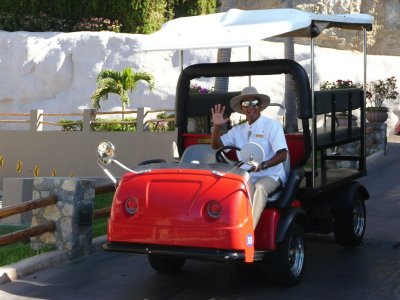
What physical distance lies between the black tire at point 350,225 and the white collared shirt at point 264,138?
1.67 m

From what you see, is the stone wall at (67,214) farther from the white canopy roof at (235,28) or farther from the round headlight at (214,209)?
the round headlight at (214,209)

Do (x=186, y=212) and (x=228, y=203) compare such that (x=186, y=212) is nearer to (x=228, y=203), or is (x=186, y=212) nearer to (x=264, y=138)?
(x=228, y=203)

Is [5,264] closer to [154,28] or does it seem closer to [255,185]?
[255,185]

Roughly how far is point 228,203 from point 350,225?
9.50 feet

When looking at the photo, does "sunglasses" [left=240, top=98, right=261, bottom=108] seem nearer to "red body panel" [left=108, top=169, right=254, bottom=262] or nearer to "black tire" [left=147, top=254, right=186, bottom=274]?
"red body panel" [left=108, top=169, right=254, bottom=262]

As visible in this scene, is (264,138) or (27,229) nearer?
(264,138)

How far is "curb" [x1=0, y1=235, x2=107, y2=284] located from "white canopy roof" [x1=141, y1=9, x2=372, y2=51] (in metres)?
2.41

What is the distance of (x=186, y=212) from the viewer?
7090 mm

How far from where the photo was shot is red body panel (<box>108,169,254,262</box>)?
702 centimetres

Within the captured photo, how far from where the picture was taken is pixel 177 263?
856cm

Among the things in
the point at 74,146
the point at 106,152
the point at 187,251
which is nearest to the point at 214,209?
the point at 187,251

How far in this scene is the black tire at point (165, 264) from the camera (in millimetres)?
8406

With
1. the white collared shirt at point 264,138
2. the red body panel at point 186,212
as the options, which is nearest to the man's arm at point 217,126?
the white collared shirt at point 264,138

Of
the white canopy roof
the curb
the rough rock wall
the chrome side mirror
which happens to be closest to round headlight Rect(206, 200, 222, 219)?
the chrome side mirror
